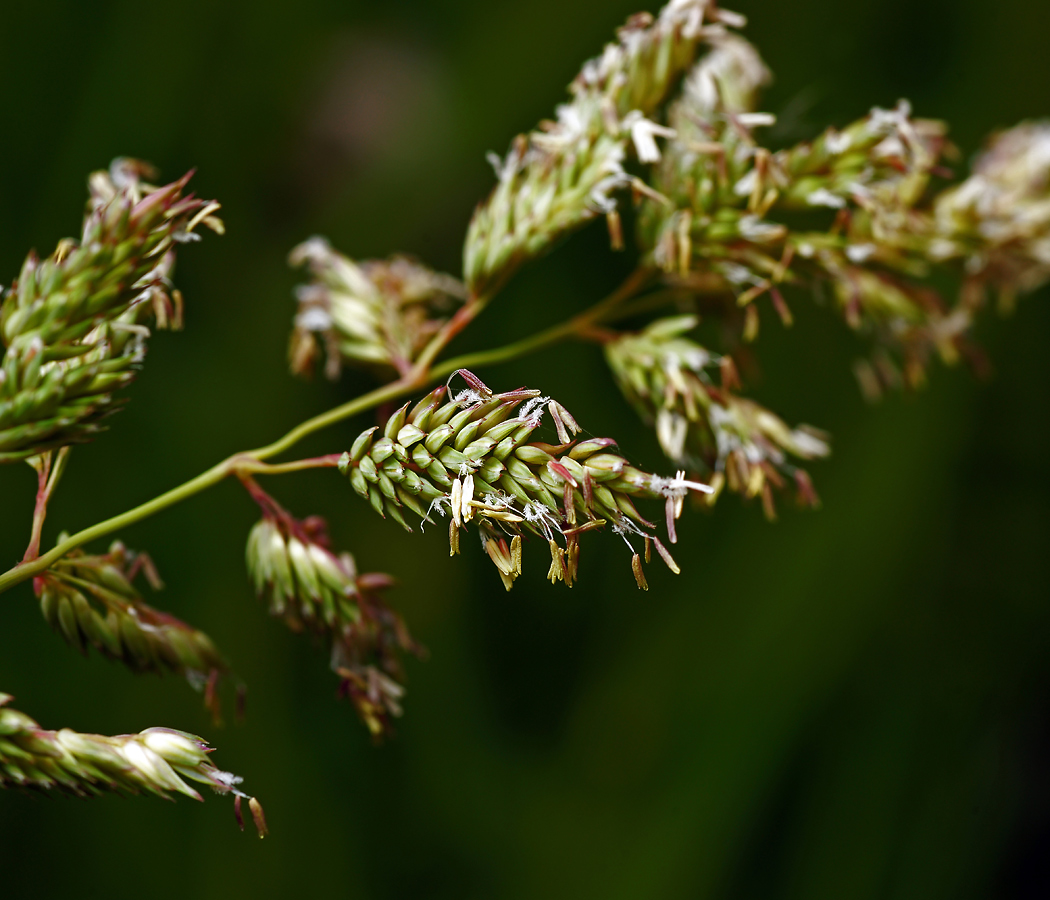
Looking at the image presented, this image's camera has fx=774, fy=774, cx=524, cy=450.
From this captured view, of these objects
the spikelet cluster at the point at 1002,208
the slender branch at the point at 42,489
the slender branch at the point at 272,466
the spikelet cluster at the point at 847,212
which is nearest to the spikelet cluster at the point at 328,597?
the slender branch at the point at 272,466

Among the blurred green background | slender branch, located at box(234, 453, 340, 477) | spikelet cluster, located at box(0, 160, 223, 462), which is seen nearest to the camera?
spikelet cluster, located at box(0, 160, 223, 462)

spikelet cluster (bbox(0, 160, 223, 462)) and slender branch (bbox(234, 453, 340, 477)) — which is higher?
spikelet cluster (bbox(0, 160, 223, 462))

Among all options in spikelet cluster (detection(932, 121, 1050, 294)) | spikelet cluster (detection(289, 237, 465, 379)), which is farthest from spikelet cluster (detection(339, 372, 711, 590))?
spikelet cluster (detection(932, 121, 1050, 294))

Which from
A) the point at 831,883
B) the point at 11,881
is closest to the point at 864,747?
the point at 831,883

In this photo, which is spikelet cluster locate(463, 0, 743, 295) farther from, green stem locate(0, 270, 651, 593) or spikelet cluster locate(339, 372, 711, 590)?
spikelet cluster locate(339, 372, 711, 590)

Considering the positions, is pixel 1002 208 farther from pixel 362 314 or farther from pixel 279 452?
pixel 279 452

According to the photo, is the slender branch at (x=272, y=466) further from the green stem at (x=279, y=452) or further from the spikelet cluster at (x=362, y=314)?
the spikelet cluster at (x=362, y=314)

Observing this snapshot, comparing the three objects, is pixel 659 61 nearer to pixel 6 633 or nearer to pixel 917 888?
pixel 6 633

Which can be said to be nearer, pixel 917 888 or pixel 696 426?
pixel 696 426
